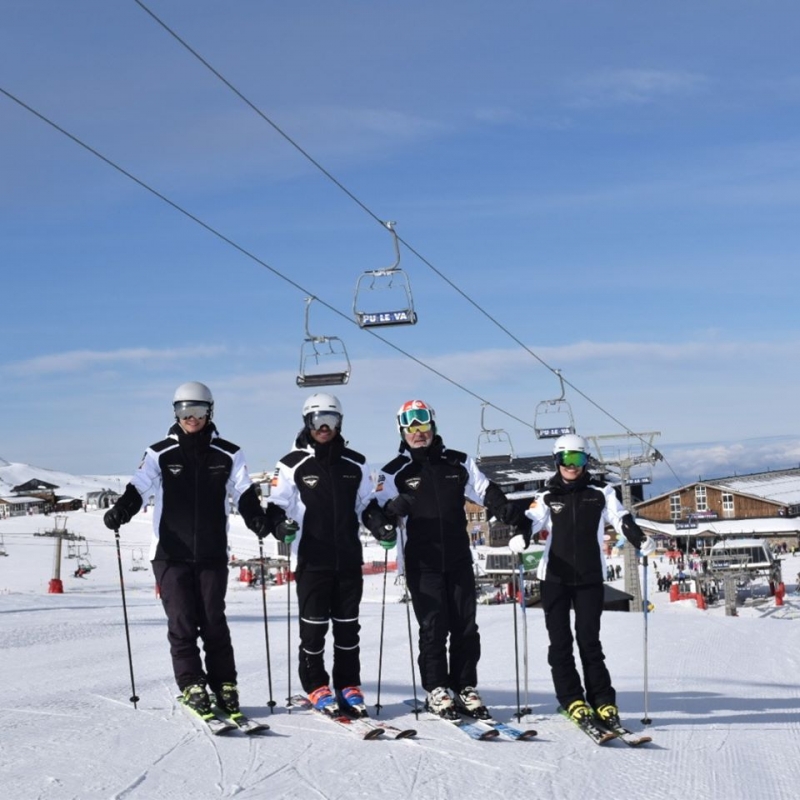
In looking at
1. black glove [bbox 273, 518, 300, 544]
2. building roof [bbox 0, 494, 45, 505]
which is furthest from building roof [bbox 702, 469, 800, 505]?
building roof [bbox 0, 494, 45, 505]

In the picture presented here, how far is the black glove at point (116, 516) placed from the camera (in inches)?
208

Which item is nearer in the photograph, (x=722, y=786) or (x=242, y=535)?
(x=722, y=786)

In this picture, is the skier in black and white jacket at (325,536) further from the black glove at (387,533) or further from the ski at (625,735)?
the ski at (625,735)

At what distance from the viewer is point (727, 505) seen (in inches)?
2601

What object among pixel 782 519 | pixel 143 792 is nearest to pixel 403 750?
pixel 143 792

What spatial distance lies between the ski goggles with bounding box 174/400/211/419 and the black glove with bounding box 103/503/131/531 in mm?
610

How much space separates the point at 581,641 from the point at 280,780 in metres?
2.10

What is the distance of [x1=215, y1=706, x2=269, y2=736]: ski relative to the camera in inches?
204

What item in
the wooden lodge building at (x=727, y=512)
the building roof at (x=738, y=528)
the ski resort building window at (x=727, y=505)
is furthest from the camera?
the ski resort building window at (x=727, y=505)

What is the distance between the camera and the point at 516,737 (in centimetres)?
524

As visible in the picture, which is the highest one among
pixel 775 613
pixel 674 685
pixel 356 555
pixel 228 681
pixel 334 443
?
pixel 334 443

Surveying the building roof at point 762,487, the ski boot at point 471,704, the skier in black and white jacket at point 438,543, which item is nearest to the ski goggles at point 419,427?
the skier in black and white jacket at point 438,543

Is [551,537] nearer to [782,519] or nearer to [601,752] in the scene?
[601,752]

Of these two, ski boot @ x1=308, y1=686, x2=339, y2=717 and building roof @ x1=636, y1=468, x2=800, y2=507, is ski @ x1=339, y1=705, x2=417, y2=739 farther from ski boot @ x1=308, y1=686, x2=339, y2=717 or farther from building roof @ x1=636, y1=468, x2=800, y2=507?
building roof @ x1=636, y1=468, x2=800, y2=507
